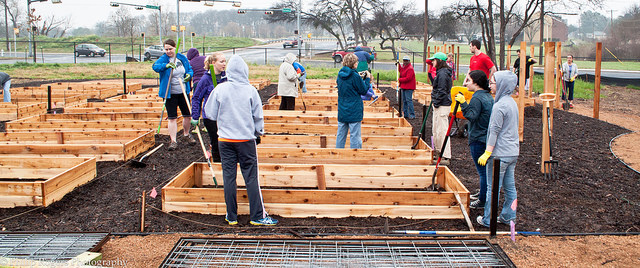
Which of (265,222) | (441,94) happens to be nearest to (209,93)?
(265,222)

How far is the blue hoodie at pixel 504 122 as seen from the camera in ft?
14.2

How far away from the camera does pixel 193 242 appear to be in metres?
4.08

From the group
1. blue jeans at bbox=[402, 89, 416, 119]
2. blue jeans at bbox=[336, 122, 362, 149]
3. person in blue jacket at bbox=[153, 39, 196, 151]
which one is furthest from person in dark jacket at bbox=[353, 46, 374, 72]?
blue jeans at bbox=[336, 122, 362, 149]

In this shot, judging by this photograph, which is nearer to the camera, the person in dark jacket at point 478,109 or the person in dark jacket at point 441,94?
the person in dark jacket at point 478,109

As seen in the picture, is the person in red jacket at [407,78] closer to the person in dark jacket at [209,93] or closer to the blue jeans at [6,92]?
the person in dark jacket at [209,93]

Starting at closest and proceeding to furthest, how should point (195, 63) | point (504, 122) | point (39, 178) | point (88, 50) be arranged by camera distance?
point (504, 122)
point (39, 178)
point (195, 63)
point (88, 50)

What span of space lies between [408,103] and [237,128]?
6777mm

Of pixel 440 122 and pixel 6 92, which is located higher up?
pixel 6 92

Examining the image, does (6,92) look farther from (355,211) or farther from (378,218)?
(378,218)

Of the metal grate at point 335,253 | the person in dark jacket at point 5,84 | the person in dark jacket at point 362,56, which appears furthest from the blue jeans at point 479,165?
the person in dark jacket at point 5,84

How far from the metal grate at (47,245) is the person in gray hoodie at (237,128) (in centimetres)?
114

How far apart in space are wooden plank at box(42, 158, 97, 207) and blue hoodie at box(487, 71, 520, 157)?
14.0ft

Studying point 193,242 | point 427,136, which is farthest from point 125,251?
point 427,136

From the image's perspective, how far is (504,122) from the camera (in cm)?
436
